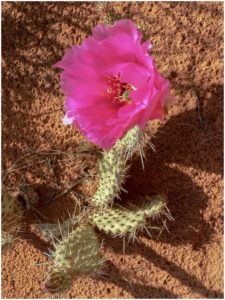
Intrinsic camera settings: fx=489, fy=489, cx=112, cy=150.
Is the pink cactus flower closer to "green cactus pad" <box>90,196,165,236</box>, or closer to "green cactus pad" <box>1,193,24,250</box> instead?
"green cactus pad" <box>90,196,165,236</box>

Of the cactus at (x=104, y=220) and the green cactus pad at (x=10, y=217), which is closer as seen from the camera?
the cactus at (x=104, y=220)

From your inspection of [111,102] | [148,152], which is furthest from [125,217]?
[111,102]

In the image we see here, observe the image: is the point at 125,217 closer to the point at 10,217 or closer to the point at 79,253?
the point at 79,253

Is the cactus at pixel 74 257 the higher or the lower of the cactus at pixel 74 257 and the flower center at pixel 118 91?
the lower

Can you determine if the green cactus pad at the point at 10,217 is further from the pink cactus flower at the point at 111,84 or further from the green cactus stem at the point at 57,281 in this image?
the pink cactus flower at the point at 111,84

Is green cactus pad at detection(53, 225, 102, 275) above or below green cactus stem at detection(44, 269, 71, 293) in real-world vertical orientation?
above

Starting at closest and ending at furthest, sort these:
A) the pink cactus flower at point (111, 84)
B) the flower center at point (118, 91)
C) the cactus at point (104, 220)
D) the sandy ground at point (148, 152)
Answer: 1. the pink cactus flower at point (111, 84)
2. the flower center at point (118, 91)
3. the cactus at point (104, 220)
4. the sandy ground at point (148, 152)

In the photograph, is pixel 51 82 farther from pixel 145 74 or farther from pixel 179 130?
pixel 145 74

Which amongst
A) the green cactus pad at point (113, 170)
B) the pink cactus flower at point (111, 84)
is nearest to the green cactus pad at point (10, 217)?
the green cactus pad at point (113, 170)

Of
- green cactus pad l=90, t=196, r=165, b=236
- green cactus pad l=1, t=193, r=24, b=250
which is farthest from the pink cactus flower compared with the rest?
green cactus pad l=1, t=193, r=24, b=250
